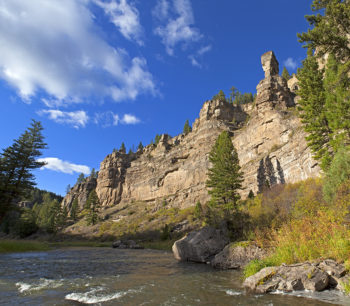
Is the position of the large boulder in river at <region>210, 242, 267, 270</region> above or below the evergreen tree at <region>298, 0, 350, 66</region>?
below

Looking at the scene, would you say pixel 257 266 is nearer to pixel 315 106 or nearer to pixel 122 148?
pixel 315 106

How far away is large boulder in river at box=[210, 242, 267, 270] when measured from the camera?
14.1 m

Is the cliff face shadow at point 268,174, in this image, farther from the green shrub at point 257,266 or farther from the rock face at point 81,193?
the rock face at point 81,193

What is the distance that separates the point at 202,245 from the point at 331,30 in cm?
2039

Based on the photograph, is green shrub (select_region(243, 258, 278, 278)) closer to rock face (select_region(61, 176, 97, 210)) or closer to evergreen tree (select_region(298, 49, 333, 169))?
evergreen tree (select_region(298, 49, 333, 169))

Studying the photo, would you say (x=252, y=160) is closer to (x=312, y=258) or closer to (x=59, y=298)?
(x=312, y=258)

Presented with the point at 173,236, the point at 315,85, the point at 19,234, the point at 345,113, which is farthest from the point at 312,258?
the point at 19,234

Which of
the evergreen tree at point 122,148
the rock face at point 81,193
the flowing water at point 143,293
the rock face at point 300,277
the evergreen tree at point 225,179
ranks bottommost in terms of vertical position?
the flowing water at point 143,293

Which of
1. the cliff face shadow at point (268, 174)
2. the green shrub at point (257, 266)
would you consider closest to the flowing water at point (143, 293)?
the green shrub at point (257, 266)

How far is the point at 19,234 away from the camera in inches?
2901

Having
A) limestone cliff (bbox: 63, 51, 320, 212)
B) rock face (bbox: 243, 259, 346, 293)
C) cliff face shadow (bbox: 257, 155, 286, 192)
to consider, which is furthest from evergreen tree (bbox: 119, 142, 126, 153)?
rock face (bbox: 243, 259, 346, 293)

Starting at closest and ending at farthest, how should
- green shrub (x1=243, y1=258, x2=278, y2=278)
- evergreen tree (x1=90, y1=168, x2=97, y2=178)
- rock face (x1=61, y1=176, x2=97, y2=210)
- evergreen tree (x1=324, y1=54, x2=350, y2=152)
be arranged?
green shrub (x1=243, y1=258, x2=278, y2=278), evergreen tree (x1=324, y1=54, x2=350, y2=152), rock face (x1=61, y1=176, x2=97, y2=210), evergreen tree (x1=90, y1=168, x2=97, y2=178)

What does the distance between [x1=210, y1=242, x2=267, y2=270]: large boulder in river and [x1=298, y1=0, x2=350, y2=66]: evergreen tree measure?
1603 centimetres

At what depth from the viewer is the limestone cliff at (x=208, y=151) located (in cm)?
4926
